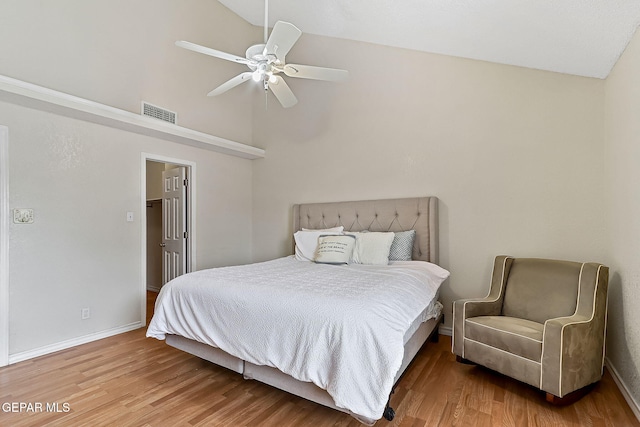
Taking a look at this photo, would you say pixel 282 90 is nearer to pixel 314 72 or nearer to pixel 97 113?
pixel 314 72

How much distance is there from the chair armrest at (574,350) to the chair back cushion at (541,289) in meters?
0.25

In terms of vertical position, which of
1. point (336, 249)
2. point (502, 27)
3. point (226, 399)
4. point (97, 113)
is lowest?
point (226, 399)

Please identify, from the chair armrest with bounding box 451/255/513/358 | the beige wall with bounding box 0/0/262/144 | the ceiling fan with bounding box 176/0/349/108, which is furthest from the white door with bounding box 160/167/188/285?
the chair armrest with bounding box 451/255/513/358

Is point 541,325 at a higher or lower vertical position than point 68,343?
higher

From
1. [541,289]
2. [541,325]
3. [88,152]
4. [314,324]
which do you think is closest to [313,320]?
[314,324]

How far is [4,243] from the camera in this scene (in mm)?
2584

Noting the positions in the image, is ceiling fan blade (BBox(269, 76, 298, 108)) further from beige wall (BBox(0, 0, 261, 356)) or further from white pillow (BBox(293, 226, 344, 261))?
beige wall (BBox(0, 0, 261, 356))

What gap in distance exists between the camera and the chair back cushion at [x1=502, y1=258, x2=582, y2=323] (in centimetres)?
240

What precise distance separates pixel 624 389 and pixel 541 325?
1.86 feet

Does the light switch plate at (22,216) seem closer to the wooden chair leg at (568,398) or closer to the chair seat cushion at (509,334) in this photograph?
the chair seat cushion at (509,334)

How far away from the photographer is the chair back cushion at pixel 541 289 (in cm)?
240

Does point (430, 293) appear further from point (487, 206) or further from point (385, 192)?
point (385, 192)

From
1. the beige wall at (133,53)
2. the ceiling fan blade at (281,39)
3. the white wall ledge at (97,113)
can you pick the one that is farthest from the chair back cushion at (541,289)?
the beige wall at (133,53)

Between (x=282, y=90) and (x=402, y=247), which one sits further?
(x=402, y=247)
